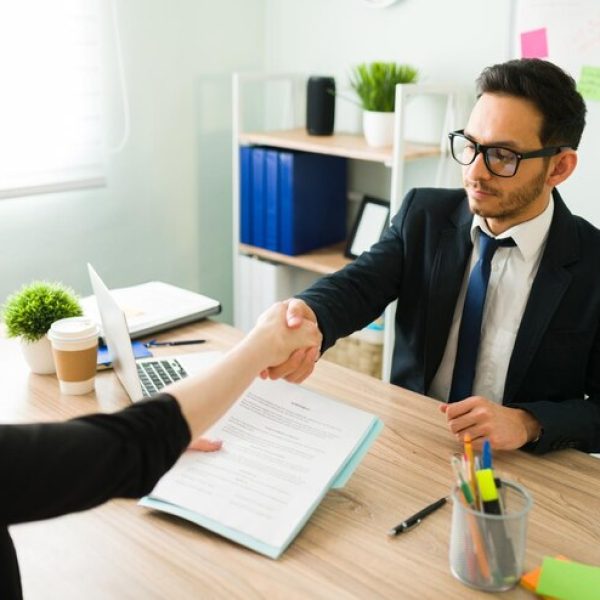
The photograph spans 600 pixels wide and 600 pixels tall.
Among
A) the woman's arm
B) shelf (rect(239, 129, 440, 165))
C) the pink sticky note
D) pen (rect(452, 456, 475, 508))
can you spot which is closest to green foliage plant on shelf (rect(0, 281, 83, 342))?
the woman's arm

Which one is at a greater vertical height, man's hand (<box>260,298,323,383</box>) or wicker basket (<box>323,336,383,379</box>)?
man's hand (<box>260,298,323,383</box>)

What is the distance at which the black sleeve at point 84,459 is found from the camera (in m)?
0.75

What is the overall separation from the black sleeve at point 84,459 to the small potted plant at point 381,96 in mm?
1910

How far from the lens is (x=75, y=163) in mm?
2729

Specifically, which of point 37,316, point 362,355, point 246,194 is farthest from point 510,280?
point 246,194

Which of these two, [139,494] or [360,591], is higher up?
[139,494]

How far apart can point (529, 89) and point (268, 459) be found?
882 mm

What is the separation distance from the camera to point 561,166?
1598 millimetres

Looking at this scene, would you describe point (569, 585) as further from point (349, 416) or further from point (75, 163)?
point (75, 163)

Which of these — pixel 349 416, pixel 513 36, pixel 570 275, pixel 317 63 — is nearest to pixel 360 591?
pixel 349 416

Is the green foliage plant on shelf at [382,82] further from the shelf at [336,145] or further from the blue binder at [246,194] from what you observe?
the blue binder at [246,194]

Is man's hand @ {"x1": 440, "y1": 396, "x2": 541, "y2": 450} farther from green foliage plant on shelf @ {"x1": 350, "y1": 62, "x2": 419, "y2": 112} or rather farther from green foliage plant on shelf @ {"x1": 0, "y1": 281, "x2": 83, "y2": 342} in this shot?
green foliage plant on shelf @ {"x1": 350, "y1": 62, "x2": 419, "y2": 112}

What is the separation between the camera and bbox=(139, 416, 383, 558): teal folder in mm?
1047

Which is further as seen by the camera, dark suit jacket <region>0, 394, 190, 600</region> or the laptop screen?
the laptop screen
